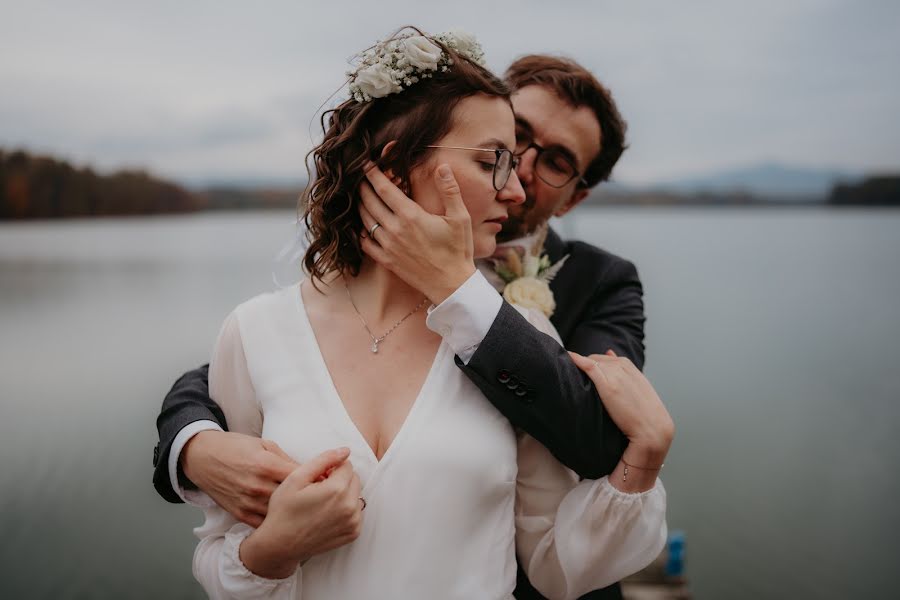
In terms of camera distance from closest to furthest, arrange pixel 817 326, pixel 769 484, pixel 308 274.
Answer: pixel 308 274 < pixel 769 484 < pixel 817 326

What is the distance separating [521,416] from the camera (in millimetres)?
1223

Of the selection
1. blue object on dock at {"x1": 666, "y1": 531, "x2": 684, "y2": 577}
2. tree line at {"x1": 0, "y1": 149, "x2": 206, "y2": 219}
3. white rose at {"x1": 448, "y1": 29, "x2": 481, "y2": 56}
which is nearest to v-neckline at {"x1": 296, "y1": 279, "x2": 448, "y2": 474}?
white rose at {"x1": 448, "y1": 29, "x2": 481, "y2": 56}

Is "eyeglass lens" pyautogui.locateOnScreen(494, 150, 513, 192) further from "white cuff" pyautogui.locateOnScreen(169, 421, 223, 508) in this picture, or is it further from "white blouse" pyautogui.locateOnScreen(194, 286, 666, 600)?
"white cuff" pyautogui.locateOnScreen(169, 421, 223, 508)

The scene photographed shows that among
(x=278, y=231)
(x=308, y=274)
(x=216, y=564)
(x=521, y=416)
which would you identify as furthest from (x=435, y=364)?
(x=278, y=231)

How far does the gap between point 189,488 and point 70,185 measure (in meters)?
5.28

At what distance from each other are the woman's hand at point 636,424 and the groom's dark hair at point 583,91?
103 centimetres

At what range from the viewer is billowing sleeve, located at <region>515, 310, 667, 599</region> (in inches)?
50.7

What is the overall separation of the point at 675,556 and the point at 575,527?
451 cm

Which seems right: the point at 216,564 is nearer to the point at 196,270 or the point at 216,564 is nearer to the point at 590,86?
the point at 590,86

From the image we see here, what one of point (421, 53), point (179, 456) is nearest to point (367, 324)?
point (179, 456)

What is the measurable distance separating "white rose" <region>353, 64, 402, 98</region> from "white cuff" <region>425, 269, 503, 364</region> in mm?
480

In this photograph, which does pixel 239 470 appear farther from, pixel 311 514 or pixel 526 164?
pixel 526 164

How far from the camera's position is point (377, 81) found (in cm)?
131

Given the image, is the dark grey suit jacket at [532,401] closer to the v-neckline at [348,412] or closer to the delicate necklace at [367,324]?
the v-neckline at [348,412]
